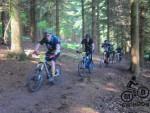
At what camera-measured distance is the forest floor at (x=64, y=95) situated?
460 inches

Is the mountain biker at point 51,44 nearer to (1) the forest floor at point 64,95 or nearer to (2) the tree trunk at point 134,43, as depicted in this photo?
(1) the forest floor at point 64,95

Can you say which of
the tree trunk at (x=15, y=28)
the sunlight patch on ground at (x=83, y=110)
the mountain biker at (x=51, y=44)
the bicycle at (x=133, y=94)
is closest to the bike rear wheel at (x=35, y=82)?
the mountain biker at (x=51, y=44)

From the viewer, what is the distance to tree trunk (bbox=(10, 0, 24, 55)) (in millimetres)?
16844

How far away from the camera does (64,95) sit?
43.0 ft

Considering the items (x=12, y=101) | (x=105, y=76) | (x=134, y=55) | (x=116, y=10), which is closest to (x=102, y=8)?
(x=116, y=10)

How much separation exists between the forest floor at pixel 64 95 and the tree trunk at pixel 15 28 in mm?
638

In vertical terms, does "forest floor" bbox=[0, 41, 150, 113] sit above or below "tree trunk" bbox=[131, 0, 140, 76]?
below

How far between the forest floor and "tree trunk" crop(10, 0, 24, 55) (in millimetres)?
638

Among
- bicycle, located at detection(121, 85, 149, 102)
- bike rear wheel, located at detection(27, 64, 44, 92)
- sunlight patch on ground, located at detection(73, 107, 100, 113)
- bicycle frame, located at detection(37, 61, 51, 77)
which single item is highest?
bicycle frame, located at detection(37, 61, 51, 77)

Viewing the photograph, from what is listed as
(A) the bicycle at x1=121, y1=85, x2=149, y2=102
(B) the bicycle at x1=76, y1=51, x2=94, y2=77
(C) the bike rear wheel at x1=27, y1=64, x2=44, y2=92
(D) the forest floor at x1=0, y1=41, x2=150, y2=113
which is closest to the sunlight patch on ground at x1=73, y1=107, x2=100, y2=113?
(D) the forest floor at x1=0, y1=41, x2=150, y2=113

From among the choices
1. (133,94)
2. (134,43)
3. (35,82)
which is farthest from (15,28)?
(134,43)

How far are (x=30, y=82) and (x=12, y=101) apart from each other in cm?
145

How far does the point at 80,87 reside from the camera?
14.7 meters

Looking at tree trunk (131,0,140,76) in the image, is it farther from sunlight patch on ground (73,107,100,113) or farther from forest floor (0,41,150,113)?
sunlight patch on ground (73,107,100,113)
